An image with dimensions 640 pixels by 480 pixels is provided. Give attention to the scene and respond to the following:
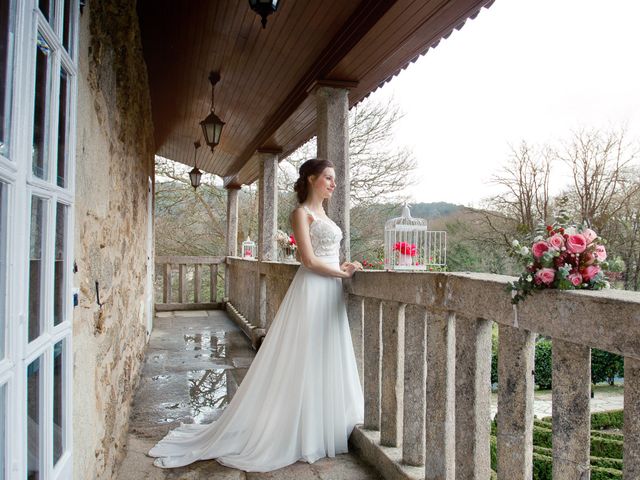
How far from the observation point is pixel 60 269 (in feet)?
4.48

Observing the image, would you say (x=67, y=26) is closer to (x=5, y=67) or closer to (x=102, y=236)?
(x=5, y=67)

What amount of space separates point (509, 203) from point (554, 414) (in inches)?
408

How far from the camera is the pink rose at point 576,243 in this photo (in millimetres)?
1354

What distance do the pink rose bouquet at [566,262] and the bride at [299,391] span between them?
1506 mm

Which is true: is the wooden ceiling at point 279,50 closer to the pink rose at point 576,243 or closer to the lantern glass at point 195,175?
the pink rose at point 576,243

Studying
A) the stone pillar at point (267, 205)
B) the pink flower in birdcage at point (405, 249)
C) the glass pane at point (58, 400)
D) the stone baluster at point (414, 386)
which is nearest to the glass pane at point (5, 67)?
the glass pane at point (58, 400)

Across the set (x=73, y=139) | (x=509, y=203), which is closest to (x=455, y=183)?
(x=509, y=203)

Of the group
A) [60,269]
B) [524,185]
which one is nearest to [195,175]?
[524,185]

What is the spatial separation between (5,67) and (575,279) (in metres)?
1.42

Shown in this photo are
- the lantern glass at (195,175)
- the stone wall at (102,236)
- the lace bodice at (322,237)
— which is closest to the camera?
the stone wall at (102,236)

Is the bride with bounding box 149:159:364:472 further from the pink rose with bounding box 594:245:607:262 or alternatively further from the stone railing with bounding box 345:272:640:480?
the pink rose with bounding box 594:245:607:262

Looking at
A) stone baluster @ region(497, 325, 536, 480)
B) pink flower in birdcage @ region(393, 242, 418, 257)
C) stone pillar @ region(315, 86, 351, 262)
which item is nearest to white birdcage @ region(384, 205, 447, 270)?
pink flower in birdcage @ region(393, 242, 418, 257)

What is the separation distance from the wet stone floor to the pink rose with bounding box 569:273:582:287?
5.06 ft

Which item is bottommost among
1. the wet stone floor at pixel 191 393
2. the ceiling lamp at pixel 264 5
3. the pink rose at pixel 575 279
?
the wet stone floor at pixel 191 393
